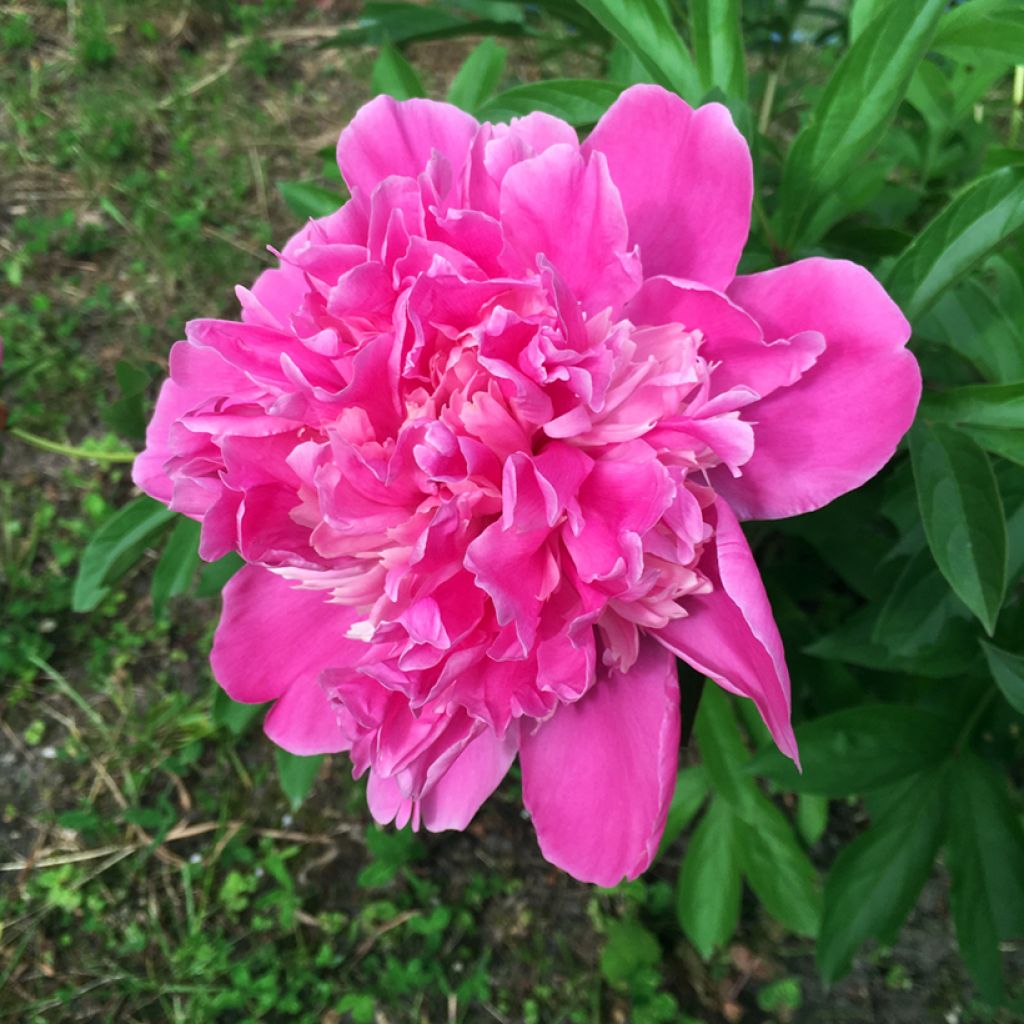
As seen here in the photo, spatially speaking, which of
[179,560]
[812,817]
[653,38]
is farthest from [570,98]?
[812,817]

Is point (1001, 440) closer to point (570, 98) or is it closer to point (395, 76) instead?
point (570, 98)

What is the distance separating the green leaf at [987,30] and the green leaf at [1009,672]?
0.49m

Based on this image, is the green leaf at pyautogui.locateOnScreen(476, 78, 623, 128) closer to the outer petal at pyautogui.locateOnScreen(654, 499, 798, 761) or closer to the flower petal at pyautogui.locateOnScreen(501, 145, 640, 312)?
the flower petal at pyautogui.locateOnScreen(501, 145, 640, 312)

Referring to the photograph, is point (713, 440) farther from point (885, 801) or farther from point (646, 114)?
point (885, 801)

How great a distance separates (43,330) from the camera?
2238mm

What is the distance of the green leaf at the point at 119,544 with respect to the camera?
3.53 feet

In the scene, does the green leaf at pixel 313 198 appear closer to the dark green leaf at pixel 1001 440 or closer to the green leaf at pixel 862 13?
the green leaf at pixel 862 13

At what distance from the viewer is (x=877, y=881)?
0.99 m

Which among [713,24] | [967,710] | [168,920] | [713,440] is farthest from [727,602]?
[168,920]

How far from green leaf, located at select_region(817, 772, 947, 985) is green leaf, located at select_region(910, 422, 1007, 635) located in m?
0.38

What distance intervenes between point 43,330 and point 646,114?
2.02 meters

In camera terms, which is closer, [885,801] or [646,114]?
[646,114]

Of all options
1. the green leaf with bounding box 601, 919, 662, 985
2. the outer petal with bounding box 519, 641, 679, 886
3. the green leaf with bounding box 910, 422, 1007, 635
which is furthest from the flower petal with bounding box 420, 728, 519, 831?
the green leaf with bounding box 601, 919, 662, 985

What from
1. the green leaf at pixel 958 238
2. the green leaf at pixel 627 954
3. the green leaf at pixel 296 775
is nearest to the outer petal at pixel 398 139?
the green leaf at pixel 958 238
